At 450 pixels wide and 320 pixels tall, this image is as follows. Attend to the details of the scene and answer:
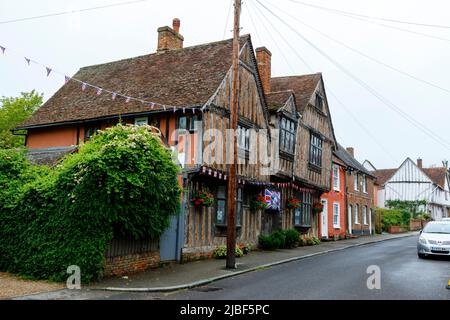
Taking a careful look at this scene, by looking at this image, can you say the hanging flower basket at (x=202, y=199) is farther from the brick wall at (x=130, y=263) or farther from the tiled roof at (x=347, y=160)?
the tiled roof at (x=347, y=160)

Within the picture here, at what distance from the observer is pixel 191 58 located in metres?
19.0

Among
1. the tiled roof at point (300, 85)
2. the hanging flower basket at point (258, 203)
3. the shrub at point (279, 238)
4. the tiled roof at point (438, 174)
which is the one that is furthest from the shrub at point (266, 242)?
the tiled roof at point (438, 174)

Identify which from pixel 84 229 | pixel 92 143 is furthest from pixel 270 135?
pixel 84 229

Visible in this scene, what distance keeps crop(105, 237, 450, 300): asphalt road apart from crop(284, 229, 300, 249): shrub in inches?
233

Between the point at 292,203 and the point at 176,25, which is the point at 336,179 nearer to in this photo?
the point at 292,203

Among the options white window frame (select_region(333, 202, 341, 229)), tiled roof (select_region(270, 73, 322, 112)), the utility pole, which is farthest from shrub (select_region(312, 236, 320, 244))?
the utility pole

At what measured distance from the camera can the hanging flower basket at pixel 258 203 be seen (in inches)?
710

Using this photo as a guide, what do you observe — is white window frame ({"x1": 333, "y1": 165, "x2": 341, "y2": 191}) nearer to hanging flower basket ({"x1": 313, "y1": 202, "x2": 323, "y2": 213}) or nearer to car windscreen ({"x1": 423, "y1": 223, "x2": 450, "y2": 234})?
hanging flower basket ({"x1": 313, "y1": 202, "x2": 323, "y2": 213})

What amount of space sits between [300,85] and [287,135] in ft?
16.4

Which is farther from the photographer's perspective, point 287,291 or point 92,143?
point 92,143

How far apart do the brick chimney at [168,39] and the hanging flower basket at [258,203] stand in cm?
904

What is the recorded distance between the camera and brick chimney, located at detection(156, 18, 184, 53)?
21.2 meters
